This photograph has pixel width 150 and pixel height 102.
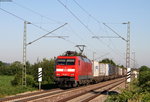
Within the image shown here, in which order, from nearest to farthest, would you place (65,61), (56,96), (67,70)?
1. (56,96)
2. (67,70)
3. (65,61)

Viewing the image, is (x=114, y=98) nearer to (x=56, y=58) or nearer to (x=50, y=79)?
(x=56, y=58)

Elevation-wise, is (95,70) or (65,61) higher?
(65,61)

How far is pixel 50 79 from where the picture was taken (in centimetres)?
4347

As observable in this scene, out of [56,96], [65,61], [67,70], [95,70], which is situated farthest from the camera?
[95,70]

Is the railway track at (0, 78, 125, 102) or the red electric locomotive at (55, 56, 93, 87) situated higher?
the red electric locomotive at (55, 56, 93, 87)

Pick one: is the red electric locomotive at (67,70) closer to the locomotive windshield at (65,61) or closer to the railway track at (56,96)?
the locomotive windshield at (65,61)

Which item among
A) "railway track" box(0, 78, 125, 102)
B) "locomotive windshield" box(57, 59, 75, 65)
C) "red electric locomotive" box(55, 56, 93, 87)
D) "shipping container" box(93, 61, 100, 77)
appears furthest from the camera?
"shipping container" box(93, 61, 100, 77)

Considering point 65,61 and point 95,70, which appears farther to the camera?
point 95,70

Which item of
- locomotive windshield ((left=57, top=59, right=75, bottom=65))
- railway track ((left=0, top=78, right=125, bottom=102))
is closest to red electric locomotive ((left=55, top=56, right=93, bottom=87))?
locomotive windshield ((left=57, top=59, right=75, bottom=65))

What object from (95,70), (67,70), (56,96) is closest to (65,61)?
(67,70)

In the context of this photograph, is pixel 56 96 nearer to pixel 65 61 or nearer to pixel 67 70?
pixel 67 70

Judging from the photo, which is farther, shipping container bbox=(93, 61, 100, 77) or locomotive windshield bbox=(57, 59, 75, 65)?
shipping container bbox=(93, 61, 100, 77)

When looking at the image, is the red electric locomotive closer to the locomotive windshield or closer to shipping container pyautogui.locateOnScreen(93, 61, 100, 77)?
the locomotive windshield

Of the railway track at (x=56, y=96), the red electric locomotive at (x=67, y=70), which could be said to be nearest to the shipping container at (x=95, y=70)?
the red electric locomotive at (x=67, y=70)
